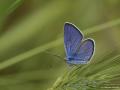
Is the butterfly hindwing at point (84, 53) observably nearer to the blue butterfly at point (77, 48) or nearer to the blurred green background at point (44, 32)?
the blue butterfly at point (77, 48)

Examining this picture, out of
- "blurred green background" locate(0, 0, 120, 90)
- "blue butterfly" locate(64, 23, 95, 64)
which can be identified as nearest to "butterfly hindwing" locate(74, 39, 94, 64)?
"blue butterfly" locate(64, 23, 95, 64)

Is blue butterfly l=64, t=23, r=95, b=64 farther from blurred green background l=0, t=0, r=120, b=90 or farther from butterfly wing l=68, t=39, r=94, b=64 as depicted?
blurred green background l=0, t=0, r=120, b=90

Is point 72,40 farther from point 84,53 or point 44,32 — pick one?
point 44,32

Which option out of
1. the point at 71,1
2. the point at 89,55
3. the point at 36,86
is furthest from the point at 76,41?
the point at 71,1

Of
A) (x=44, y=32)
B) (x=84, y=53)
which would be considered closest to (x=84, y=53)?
(x=84, y=53)

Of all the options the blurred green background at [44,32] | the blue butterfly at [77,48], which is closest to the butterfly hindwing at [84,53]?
the blue butterfly at [77,48]

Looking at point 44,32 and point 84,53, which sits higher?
point 44,32

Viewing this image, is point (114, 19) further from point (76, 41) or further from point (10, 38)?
point (76, 41)
